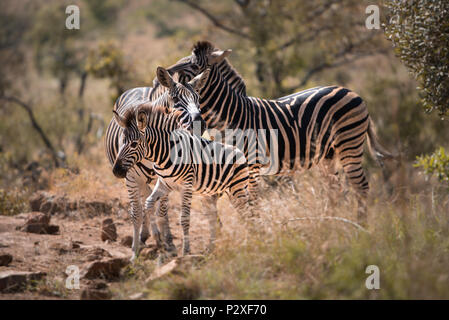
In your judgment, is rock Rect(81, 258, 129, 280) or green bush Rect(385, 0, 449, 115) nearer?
rock Rect(81, 258, 129, 280)

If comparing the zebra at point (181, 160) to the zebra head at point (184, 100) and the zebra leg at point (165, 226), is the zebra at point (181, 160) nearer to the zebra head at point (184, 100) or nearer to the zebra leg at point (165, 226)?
the zebra head at point (184, 100)

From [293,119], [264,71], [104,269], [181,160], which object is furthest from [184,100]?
[264,71]

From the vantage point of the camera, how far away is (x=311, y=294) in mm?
4945

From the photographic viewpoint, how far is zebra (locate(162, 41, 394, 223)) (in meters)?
7.30

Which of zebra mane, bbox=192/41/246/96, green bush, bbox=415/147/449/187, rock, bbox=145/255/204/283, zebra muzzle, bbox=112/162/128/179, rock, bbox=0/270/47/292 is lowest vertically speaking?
rock, bbox=0/270/47/292

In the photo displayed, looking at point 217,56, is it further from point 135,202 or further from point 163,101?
point 135,202

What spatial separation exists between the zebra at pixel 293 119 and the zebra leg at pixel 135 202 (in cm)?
140

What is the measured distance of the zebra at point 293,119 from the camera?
7.30 meters

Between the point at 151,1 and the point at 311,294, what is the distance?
43.1 metres

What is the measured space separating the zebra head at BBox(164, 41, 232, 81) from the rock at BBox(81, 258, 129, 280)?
2850mm

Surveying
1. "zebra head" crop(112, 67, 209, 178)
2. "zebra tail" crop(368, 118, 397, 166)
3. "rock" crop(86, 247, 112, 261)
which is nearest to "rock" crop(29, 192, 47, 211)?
"rock" crop(86, 247, 112, 261)

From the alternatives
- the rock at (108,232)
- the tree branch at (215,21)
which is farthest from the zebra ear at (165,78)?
the tree branch at (215,21)

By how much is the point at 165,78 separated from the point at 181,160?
48.1 inches

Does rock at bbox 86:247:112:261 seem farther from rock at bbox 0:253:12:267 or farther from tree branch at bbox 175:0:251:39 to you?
tree branch at bbox 175:0:251:39
